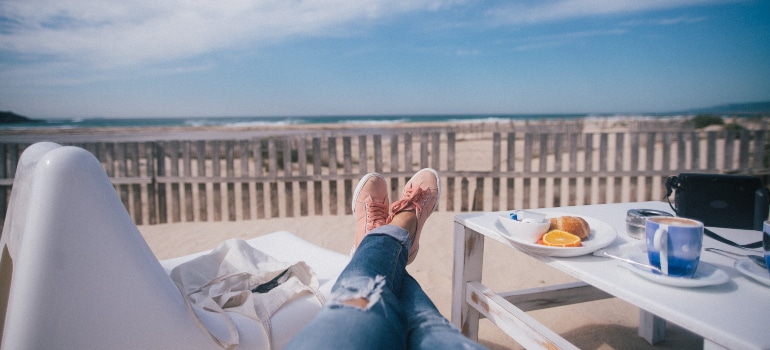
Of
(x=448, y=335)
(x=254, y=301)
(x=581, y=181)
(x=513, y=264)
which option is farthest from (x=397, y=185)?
(x=448, y=335)

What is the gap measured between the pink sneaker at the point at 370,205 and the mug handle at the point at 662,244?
1.41 m

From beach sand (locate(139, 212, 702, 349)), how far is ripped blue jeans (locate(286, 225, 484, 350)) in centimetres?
132

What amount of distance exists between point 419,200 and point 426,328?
1.17 metres

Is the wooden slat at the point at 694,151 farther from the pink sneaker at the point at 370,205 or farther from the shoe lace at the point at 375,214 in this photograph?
the shoe lace at the point at 375,214

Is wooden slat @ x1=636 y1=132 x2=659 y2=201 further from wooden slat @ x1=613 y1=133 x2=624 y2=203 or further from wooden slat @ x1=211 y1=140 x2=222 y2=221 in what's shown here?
wooden slat @ x1=211 y1=140 x2=222 y2=221

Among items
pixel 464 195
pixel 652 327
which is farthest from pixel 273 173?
pixel 652 327

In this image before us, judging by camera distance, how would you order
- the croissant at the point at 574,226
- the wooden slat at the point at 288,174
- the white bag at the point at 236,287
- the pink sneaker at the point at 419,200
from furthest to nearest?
the wooden slat at the point at 288,174
the pink sneaker at the point at 419,200
the croissant at the point at 574,226
the white bag at the point at 236,287

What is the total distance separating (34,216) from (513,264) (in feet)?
11.4

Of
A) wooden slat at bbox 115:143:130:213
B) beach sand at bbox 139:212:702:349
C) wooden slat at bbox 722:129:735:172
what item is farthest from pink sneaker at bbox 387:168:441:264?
wooden slat at bbox 722:129:735:172

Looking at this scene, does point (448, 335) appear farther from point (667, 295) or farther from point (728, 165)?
point (728, 165)

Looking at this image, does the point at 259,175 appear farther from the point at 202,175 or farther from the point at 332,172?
the point at 332,172

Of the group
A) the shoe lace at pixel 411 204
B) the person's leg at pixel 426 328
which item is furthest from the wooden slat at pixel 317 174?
the person's leg at pixel 426 328

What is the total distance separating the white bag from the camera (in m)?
1.29

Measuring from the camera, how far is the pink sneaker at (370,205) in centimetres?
236
